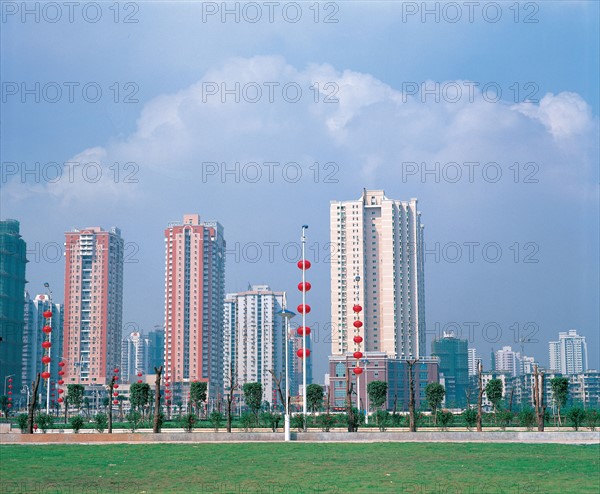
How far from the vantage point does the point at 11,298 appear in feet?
367

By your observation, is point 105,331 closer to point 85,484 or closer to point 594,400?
point 594,400

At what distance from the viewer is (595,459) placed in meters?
18.0

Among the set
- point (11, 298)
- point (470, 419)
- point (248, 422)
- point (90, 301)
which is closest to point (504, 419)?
point (470, 419)

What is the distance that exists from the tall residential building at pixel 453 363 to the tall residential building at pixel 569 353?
33.7m

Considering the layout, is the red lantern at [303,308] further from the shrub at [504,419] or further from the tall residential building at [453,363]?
the tall residential building at [453,363]

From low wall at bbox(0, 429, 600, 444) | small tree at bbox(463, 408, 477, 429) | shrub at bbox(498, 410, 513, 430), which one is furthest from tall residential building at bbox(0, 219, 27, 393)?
low wall at bbox(0, 429, 600, 444)

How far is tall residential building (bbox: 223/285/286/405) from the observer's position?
142500 mm

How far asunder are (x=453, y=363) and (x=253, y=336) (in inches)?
1594

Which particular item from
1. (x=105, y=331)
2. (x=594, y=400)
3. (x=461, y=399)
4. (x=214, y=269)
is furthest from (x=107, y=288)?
(x=594, y=400)

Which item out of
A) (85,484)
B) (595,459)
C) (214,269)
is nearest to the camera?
(85,484)

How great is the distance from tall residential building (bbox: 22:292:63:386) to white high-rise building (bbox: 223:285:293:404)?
28.2 meters

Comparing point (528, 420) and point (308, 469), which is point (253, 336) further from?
point (308, 469)

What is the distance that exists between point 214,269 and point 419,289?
30855mm

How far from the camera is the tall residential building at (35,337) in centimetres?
12962
